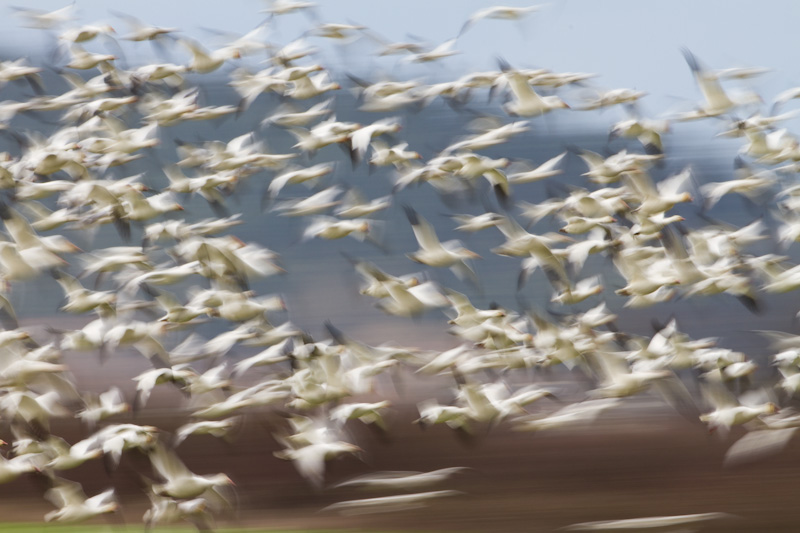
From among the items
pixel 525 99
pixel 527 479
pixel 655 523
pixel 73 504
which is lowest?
pixel 527 479

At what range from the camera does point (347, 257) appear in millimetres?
5156

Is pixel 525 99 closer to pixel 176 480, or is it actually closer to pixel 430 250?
pixel 430 250

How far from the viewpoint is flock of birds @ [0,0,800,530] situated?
16.6 feet

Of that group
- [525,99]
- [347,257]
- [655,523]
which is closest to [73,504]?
[347,257]

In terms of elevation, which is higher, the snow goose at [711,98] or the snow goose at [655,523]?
the snow goose at [711,98]

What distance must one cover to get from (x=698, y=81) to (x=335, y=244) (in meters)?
11.4

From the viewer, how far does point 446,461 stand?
820cm

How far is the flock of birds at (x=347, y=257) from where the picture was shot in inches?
199

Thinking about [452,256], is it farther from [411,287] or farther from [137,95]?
[137,95]

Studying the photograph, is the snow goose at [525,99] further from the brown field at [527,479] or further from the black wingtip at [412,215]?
the brown field at [527,479]

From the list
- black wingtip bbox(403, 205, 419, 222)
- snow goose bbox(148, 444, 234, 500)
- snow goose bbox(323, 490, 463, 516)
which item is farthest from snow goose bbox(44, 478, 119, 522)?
black wingtip bbox(403, 205, 419, 222)

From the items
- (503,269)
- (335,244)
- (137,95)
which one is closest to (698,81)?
(137,95)

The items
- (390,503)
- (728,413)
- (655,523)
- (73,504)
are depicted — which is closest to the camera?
(728,413)

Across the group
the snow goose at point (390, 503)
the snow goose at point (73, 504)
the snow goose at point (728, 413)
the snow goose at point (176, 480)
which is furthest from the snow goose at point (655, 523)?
the snow goose at point (73, 504)
